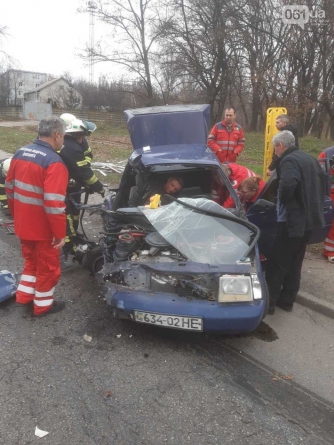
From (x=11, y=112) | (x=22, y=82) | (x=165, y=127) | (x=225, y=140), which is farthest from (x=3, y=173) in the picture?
(x=22, y=82)

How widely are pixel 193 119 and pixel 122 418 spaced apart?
177 inches

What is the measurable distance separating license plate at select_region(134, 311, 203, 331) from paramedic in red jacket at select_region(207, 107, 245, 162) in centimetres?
428

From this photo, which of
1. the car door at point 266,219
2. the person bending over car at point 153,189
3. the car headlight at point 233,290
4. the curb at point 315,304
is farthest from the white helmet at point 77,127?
the curb at point 315,304

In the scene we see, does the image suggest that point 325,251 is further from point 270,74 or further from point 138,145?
point 270,74

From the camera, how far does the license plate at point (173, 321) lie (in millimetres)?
3088

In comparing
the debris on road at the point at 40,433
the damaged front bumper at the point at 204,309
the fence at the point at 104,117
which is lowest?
the debris on road at the point at 40,433

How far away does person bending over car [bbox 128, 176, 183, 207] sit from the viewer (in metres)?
4.89

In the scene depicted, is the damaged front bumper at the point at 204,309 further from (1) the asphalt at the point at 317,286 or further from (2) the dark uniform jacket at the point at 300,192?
(1) the asphalt at the point at 317,286

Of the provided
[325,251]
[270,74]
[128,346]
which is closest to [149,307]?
[128,346]

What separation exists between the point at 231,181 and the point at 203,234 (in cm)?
180

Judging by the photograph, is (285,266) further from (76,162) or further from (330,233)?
(76,162)


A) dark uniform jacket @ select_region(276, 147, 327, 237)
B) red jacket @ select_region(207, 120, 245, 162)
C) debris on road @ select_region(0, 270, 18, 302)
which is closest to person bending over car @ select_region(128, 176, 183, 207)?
dark uniform jacket @ select_region(276, 147, 327, 237)

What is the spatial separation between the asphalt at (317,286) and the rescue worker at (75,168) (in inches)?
112

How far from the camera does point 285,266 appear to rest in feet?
12.7
